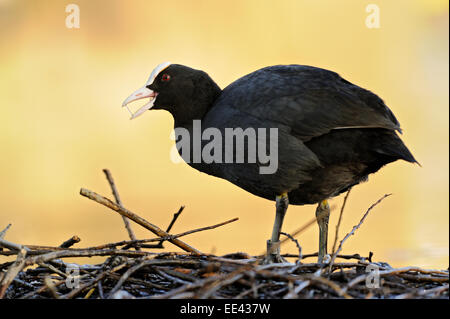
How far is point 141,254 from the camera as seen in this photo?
2.67 m

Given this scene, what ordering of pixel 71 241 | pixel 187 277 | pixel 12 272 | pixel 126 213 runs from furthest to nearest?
pixel 71 241 → pixel 126 213 → pixel 187 277 → pixel 12 272

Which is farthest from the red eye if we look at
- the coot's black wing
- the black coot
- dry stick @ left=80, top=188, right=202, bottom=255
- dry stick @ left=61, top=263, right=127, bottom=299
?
dry stick @ left=61, top=263, right=127, bottom=299

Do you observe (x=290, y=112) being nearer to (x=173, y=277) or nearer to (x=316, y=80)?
(x=316, y=80)

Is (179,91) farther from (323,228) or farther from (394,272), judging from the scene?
(394,272)

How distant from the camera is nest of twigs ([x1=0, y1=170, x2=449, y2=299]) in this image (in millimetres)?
2221

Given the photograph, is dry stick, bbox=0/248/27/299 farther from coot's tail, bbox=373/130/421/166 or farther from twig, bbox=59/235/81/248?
coot's tail, bbox=373/130/421/166

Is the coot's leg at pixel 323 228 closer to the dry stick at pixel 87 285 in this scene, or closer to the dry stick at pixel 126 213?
the dry stick at pixel 126 213

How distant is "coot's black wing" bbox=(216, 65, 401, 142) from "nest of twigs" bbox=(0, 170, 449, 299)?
0.73 meters

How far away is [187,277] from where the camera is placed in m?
2.44

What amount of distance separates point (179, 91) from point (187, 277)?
1.56 metres

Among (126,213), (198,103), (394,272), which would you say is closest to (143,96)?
(198,103)
